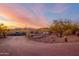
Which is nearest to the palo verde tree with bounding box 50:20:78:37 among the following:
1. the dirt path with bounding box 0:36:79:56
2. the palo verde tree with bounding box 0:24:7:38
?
the dirt path with bounding box 0:36:79:56

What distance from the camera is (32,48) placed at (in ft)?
6.04

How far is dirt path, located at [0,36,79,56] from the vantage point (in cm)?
183

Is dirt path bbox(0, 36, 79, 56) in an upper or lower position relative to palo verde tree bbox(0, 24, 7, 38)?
lower

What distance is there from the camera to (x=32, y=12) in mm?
1857

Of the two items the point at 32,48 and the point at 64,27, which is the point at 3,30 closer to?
the point at 32,48

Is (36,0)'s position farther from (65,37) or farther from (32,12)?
(65,37)

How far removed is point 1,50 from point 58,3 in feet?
2.26

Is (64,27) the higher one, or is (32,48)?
(64,27)

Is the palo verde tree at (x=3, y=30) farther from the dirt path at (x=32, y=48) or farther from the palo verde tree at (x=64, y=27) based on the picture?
the palo verde tree at (x=64, y=27)

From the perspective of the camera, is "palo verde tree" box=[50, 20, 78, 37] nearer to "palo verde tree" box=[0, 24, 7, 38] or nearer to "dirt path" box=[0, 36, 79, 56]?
"dirt path" box=[0, 36, 79, 56]

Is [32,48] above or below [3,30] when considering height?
below

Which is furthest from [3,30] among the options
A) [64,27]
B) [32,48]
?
[64,27]

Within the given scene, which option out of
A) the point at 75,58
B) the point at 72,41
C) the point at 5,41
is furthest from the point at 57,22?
the point at 5,41

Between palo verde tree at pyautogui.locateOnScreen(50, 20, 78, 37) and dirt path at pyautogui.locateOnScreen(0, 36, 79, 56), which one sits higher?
palo verde tree at pyautogui.locateOnScreen(50, 20, 78, 37)
